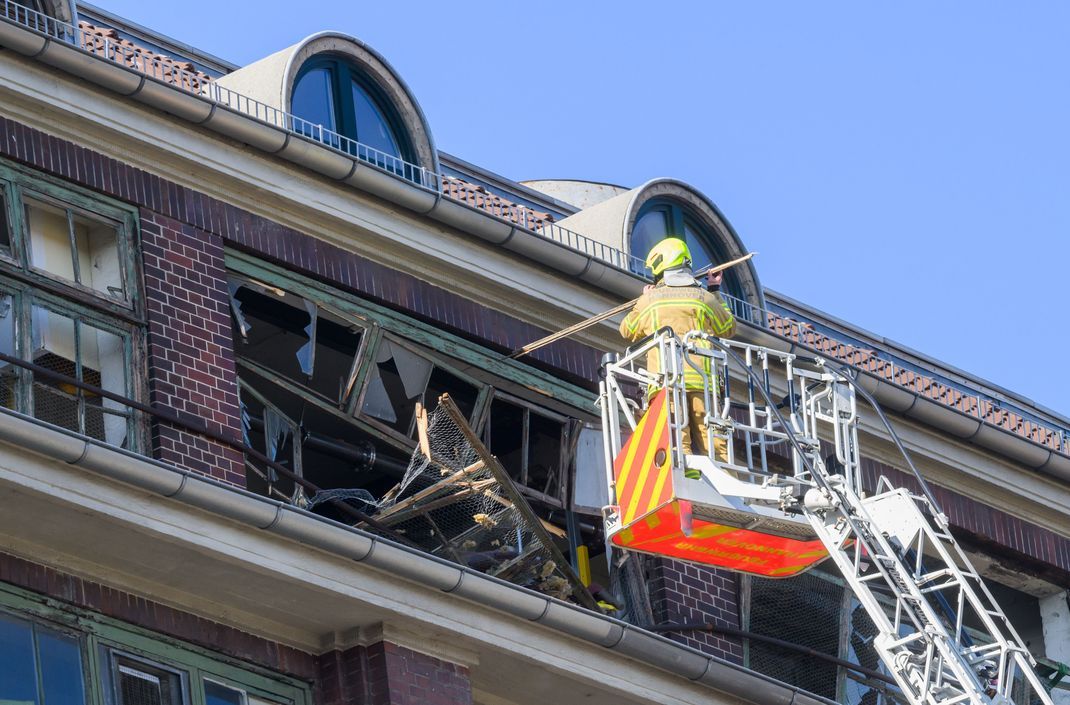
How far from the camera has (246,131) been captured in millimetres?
20453

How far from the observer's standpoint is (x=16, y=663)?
17094mm

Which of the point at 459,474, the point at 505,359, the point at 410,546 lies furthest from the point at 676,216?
the point at 410,546

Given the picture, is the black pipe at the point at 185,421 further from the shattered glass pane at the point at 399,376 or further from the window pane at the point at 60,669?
the window pane at the point at 60,669

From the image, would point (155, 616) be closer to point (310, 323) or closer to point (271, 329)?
point (310, 323)

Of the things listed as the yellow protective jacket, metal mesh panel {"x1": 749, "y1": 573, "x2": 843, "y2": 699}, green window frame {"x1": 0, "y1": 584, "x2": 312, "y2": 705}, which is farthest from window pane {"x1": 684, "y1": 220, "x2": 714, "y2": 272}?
green window frame {"x1": 0, "y1": 584, "x2": 312, "y2": 705}

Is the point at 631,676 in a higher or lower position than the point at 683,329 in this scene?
lower

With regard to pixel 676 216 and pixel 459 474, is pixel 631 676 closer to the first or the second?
→ pixel 459 474

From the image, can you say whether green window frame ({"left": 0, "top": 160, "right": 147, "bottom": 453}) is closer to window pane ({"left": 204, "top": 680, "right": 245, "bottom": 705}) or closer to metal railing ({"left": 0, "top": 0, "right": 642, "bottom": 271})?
metal railing ({"left": 0, "top": 0, "right": 642, "bottom": 271})

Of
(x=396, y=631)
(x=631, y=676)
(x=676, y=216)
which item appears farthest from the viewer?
(x=676, y=216)

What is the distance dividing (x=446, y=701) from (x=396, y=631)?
2.09 ft

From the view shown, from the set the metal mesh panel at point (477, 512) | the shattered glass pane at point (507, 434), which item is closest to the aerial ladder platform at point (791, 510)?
the metal mesh panel at point (477, 512)

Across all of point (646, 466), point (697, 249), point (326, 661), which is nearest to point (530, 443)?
point (697, 249)

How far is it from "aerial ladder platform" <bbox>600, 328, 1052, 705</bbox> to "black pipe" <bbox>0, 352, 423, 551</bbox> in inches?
73.4

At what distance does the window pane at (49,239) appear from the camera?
19297 mm
